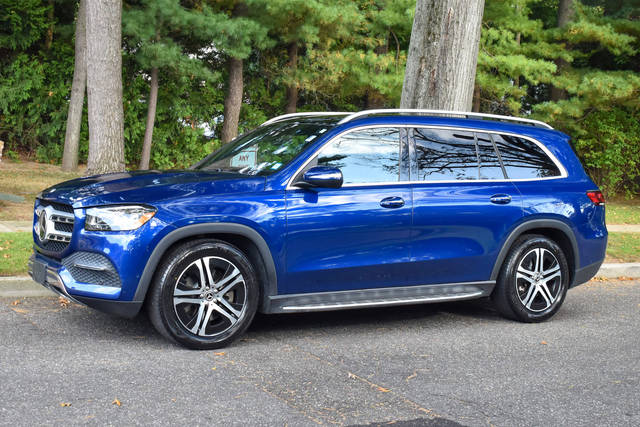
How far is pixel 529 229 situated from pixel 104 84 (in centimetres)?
923

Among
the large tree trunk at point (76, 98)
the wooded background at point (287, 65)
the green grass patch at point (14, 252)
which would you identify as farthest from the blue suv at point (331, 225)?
the large tree trunk at point (76, 98)

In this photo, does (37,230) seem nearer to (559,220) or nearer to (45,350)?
(45,350)

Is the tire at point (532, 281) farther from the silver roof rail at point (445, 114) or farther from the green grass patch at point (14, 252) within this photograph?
the green grass patch at point (14, 252)

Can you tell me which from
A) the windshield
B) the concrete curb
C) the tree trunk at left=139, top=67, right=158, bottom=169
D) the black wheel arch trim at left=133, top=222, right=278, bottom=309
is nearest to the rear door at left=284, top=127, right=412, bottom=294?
the black wheel arch trim at left=133, top=222, right=278, bottom=309

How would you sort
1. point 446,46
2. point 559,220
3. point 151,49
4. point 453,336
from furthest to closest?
point 151,49 → point 446,46 → point 559,220 → point 453,336

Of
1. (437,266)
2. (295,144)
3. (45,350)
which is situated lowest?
(45,350)

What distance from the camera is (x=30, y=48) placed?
21547 mm

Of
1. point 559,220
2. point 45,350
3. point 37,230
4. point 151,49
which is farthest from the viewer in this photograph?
point 151,49

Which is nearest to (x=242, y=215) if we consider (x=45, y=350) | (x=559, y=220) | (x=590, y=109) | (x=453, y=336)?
(x=45, y=350)

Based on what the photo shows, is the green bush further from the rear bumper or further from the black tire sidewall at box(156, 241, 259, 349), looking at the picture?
the rear bumper

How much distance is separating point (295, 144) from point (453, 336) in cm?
209

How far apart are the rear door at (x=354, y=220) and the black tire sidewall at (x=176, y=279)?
1.02 feet

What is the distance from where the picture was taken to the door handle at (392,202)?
6.36 m

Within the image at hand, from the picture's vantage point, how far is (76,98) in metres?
19.9
